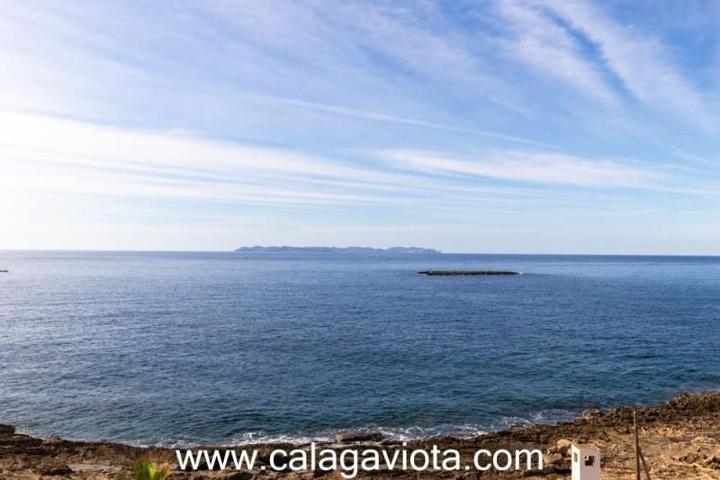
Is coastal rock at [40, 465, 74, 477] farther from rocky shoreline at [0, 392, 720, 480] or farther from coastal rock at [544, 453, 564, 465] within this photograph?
coastal rock at [544, 453, 564, 465]

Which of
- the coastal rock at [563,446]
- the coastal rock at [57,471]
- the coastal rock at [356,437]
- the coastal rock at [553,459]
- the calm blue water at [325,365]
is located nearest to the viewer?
the coastal rock at [57,471]

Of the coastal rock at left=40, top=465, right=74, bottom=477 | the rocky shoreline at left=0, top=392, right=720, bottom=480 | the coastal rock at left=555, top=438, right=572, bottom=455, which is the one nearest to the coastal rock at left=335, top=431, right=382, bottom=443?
the rocky shoreline at left=0, top=392, right=720, bottom=480

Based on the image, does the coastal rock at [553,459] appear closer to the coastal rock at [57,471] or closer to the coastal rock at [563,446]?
the coastal rock at [563,446]

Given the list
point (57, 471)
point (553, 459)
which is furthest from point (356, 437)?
point (57, 471)

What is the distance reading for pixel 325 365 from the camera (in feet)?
168

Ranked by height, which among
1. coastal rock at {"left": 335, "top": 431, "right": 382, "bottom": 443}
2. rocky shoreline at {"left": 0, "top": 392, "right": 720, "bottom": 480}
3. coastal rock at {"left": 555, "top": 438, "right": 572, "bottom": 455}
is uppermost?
coastal rock at {"left": 555, "top": 438, "right": 572, "bottom": 455}

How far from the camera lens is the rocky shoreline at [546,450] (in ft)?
81.9

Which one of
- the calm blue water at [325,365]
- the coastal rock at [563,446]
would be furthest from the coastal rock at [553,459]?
the calm blue water at [325,365]

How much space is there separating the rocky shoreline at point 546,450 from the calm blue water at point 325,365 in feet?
10.8

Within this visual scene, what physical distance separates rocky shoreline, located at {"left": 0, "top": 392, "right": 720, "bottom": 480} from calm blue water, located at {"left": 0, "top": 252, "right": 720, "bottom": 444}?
329cm

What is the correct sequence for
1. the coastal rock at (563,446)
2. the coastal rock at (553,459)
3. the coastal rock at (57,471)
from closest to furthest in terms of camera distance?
the coastal rock at (57,471) → the coastal rock at (553,459) → the coastal rock at (563,446)

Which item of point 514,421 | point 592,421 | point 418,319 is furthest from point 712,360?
point 418,319

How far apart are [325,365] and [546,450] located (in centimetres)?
2656

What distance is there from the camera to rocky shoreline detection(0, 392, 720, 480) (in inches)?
982
